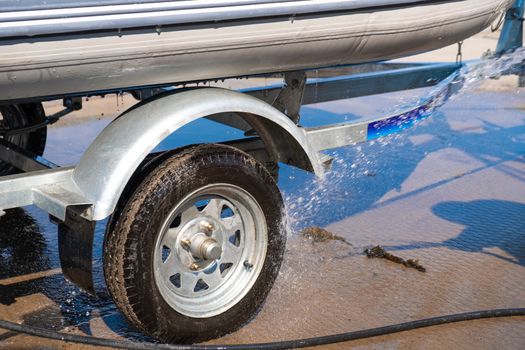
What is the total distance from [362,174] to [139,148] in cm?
306

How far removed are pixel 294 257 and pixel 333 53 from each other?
1.21 meters

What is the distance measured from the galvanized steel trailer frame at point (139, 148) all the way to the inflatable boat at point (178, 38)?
0.52ft

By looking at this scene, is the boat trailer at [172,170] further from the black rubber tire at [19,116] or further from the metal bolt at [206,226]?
the black rubber tire at [19,116]

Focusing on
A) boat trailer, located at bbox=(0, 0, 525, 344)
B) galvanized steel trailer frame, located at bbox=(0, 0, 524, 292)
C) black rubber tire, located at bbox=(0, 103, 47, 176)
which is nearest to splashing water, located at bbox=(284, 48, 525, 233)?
galvanized steel trailer frame, located at bbox=(0, 0, 524, 292)

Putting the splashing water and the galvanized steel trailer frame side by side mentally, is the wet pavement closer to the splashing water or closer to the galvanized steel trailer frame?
the splashing water

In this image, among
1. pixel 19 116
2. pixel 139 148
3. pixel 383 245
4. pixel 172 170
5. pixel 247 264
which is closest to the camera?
pixel 139 148

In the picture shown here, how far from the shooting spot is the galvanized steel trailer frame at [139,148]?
289 cm

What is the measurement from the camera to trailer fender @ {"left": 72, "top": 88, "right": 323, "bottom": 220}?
2.88 m

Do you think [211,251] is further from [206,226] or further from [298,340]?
[298,340]

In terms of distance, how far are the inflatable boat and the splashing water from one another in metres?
0.75

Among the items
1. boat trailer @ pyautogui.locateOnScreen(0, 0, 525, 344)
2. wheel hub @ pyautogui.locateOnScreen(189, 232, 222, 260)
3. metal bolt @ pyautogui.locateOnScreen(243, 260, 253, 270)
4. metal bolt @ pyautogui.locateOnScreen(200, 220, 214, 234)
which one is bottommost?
metal bolt @ pyautogui.locateOnScreen(243, 260, 253, 270)

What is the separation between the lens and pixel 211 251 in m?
3.27

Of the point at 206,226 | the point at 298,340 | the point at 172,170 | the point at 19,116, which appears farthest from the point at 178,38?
the point at 19,116

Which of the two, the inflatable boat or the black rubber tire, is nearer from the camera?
the inflatable boat
